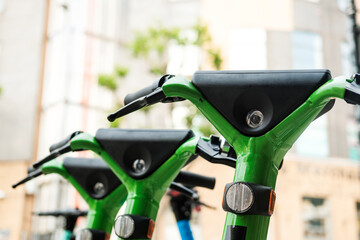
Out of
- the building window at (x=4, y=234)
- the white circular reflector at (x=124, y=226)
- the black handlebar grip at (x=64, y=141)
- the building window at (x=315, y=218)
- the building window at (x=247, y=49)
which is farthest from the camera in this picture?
the building window at (x=4, y=234)

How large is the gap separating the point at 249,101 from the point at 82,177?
71 centimetres

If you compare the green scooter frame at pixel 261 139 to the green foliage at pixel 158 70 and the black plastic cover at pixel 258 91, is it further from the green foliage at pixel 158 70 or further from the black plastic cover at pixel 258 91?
the green foliage at pixel 158 70

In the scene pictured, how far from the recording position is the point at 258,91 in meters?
0.70

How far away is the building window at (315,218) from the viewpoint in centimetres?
619

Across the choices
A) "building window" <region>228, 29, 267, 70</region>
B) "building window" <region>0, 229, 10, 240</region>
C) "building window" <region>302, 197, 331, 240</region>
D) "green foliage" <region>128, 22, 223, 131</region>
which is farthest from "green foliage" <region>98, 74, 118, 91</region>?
"building window" <region>302, 197, 331, 240</region>

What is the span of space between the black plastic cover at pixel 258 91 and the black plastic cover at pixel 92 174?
57cm

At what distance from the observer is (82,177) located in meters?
1.30

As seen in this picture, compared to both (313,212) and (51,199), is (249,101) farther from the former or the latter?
(51,199)

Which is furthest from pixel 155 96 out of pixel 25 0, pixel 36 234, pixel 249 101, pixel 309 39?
pixel 25 0

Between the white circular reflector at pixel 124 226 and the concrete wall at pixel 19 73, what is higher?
the concrete wall at pixel 19 73

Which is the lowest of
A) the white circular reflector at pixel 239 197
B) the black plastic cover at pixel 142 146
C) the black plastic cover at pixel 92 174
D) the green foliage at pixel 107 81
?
the white circular reflector at pixel 239 197

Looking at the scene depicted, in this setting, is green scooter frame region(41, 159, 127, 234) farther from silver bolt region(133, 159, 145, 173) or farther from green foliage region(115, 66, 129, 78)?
green foliage region(115, 66, 129, 78)

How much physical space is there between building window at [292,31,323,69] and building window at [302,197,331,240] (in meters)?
1.82

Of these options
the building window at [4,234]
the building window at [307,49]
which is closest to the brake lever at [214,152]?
the building window at [307,49]
